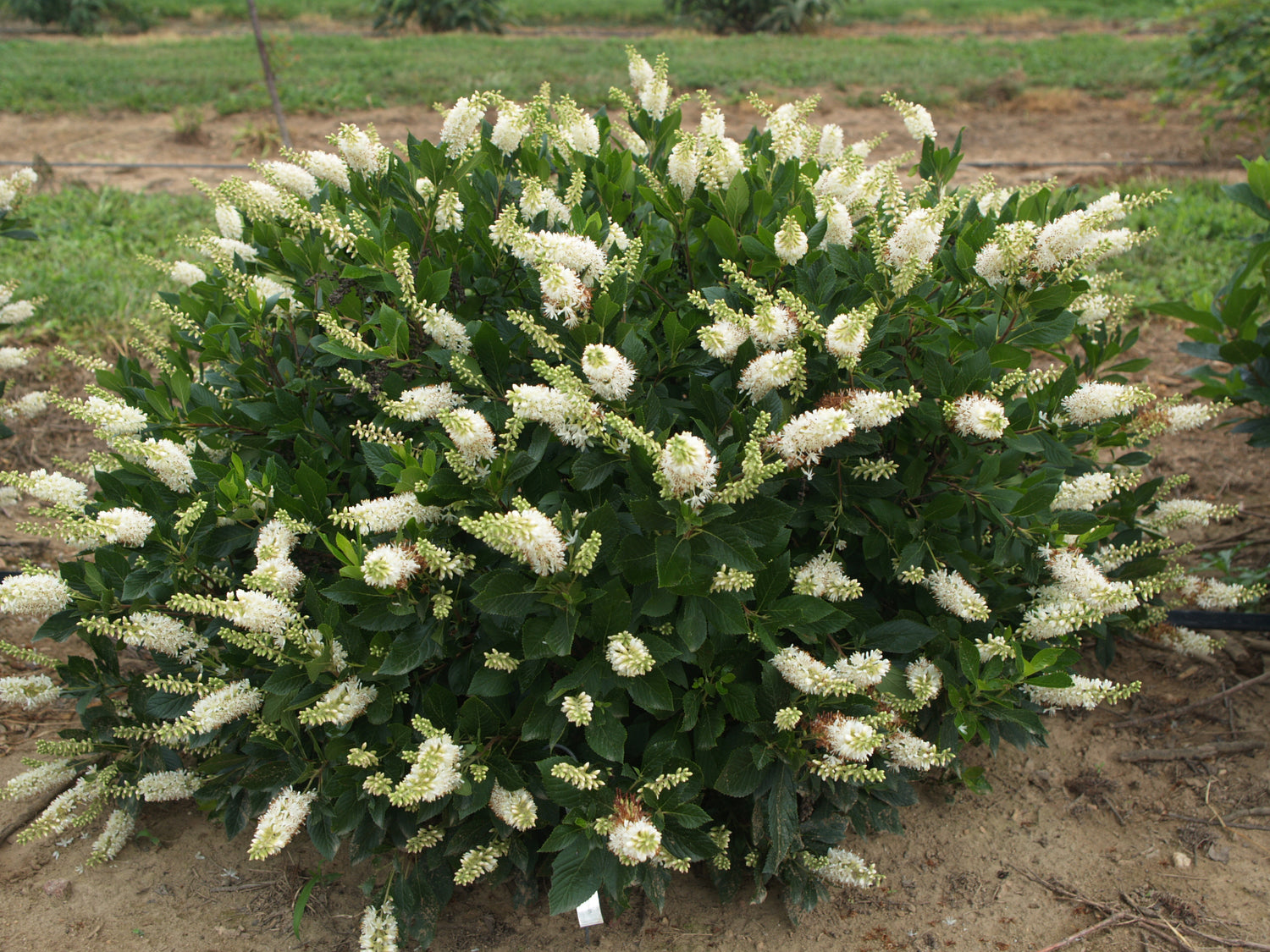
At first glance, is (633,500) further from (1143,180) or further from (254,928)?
(1143,180)

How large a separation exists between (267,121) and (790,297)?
852cm

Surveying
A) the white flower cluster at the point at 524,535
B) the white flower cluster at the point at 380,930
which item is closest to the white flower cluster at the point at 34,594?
the white flower cluster at the point at 380,930

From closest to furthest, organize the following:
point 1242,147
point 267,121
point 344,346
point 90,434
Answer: point 344,346 < point 90,434 < point 1242,147 < point 267,121

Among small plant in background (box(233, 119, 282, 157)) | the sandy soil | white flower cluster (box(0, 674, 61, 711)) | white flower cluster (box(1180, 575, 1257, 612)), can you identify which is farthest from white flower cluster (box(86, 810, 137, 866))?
small plant in background (box(233, 119, 282, 157))

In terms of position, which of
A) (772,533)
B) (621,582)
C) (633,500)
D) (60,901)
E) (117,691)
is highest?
(633,500)

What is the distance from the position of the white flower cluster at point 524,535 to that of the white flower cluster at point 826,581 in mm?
565

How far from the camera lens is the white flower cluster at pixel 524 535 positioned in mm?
1470

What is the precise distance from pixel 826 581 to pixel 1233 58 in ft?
23.8

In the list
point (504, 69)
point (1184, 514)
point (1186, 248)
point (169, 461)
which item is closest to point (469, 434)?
point (169, 461)

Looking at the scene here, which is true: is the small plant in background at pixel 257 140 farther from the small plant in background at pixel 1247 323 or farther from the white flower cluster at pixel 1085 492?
the white flower cluster at pixel 1085 492

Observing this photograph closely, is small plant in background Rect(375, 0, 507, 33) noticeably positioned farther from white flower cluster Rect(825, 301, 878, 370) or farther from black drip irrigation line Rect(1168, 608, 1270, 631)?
A: white flower cluster Rect(825, 301, 878, 370)

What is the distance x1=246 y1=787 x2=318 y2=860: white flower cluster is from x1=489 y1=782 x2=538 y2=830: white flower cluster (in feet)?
1.27

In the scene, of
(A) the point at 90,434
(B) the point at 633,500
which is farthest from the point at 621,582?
(A) the point at 90,434

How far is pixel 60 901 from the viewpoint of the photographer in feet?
7.18
